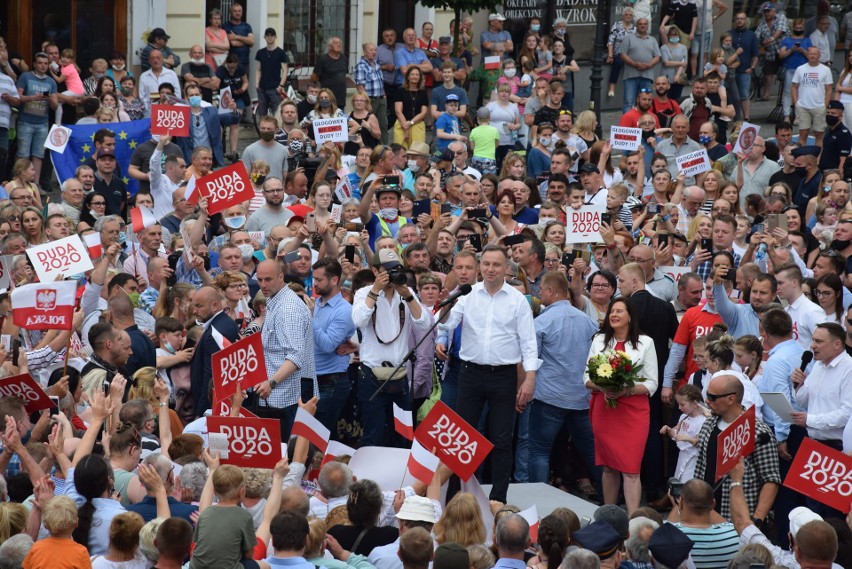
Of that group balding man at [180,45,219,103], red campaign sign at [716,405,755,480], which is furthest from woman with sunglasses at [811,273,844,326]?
balding man at [180,45,219,103]

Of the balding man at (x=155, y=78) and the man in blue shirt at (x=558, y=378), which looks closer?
the man in blue shirt at (x=558, y=378)

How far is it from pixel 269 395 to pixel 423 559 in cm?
357

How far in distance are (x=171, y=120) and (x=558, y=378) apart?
7192 mm

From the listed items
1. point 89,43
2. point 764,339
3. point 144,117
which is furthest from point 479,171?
point 764,339

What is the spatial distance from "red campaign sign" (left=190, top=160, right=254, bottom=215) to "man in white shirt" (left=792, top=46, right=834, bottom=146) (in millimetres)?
11518

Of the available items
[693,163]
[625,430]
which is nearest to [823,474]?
[625,430]

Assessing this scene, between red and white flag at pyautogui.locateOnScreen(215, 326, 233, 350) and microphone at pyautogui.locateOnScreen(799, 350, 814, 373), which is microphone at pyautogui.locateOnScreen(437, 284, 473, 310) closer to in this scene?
red and white flag at pyautogui.locateOnScreen(215, 326, 233, 350)

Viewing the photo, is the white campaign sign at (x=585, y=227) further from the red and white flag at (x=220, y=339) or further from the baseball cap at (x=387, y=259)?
the red and white flag at (x=220, y=339)

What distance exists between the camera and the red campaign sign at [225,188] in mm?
12836

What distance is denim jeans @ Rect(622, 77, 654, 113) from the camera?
23.6m

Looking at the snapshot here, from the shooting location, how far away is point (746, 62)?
999 inches

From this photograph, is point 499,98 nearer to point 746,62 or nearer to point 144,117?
point 144,117

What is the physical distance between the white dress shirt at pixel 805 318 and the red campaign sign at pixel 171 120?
25.1 ft

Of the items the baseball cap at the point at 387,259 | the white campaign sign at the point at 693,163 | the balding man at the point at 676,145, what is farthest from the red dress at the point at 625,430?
the balding man at the point at 676,145
